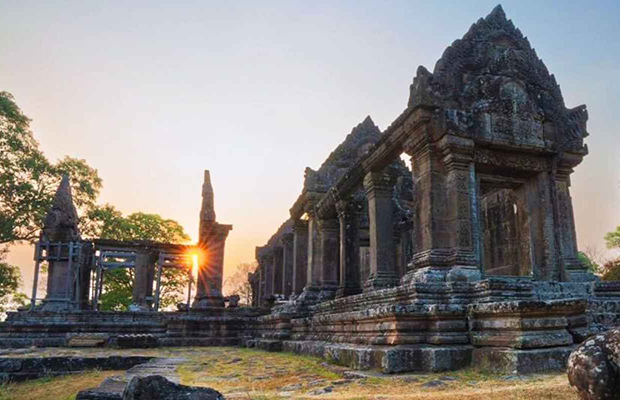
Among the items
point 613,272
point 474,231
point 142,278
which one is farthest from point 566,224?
point 142,278

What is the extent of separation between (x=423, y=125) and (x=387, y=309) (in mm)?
3068

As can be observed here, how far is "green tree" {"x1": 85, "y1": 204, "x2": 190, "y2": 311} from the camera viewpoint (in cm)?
2838

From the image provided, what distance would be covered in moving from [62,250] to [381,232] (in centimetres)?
1292

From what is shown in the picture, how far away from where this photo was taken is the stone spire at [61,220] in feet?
57.4

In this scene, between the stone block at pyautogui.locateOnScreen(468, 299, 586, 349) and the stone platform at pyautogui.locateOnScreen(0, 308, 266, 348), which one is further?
the stone platform at pyautogui.locateOnScreen(0, 308, 266, 348)

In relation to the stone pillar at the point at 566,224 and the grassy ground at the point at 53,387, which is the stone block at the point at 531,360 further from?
the grassy ground at the point at 53,387

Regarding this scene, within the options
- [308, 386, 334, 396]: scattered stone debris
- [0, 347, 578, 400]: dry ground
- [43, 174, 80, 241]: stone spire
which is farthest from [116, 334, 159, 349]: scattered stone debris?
[308, 386, 334, 396]: scattered stone debris

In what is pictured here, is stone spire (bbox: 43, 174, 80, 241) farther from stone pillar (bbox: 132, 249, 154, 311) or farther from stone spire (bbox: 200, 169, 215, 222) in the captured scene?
stone pillar (bbox: 132, 249, 154, 311)

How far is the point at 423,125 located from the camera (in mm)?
7578

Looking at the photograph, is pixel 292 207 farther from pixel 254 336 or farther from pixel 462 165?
pixel 462 165

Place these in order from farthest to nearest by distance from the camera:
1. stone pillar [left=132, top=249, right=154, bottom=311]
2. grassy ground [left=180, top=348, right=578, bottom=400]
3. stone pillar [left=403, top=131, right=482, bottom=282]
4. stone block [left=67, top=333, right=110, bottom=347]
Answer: stone pillar [left=132, top=249, right=154, bottom=311]
stone block [left=67, top=333, right=110, bottom=347]
stone pillar [left=403, top=131, right=482, bottom=282]
grassy ground [left=180, top=348, right=578, bottom=400]

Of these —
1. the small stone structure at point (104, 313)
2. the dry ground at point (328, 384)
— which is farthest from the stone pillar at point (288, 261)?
the dry ground at point (328, 384)

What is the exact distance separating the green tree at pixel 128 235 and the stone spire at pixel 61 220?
10284mm

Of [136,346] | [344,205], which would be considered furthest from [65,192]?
[344,205]
